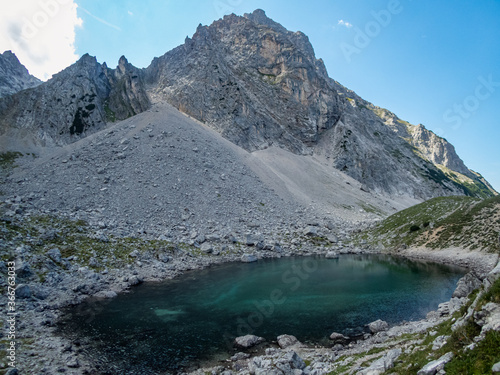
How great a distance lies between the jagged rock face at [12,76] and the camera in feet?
385

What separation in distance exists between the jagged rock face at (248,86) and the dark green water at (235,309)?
239 ft

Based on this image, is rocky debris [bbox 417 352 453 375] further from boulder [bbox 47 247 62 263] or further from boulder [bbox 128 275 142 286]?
boulder [bbox 47 247 62 263]

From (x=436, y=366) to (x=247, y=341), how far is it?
14926 mm

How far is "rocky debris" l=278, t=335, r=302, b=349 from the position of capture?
66.1 feet

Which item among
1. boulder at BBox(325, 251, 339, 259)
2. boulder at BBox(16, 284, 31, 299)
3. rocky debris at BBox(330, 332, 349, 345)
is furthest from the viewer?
boulder at BBox(325, 251, 339, 259)

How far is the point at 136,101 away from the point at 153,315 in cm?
9969

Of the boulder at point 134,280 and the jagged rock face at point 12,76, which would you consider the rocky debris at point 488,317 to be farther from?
the jagged rock face at point 12,76

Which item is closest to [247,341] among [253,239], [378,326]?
[378,326]

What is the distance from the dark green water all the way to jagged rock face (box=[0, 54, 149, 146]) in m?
86.0

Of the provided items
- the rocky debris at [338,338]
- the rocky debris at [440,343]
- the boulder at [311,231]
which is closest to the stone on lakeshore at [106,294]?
the rocky debris at [338,338]

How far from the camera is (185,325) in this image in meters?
23.6

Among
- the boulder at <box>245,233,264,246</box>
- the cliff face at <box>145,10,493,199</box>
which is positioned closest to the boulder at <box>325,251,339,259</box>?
the boulder at <box>245,233,264,246</box>

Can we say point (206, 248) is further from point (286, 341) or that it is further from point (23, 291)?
point (286, 341)

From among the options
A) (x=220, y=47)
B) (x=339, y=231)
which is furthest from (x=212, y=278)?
(x=220, y=47)
